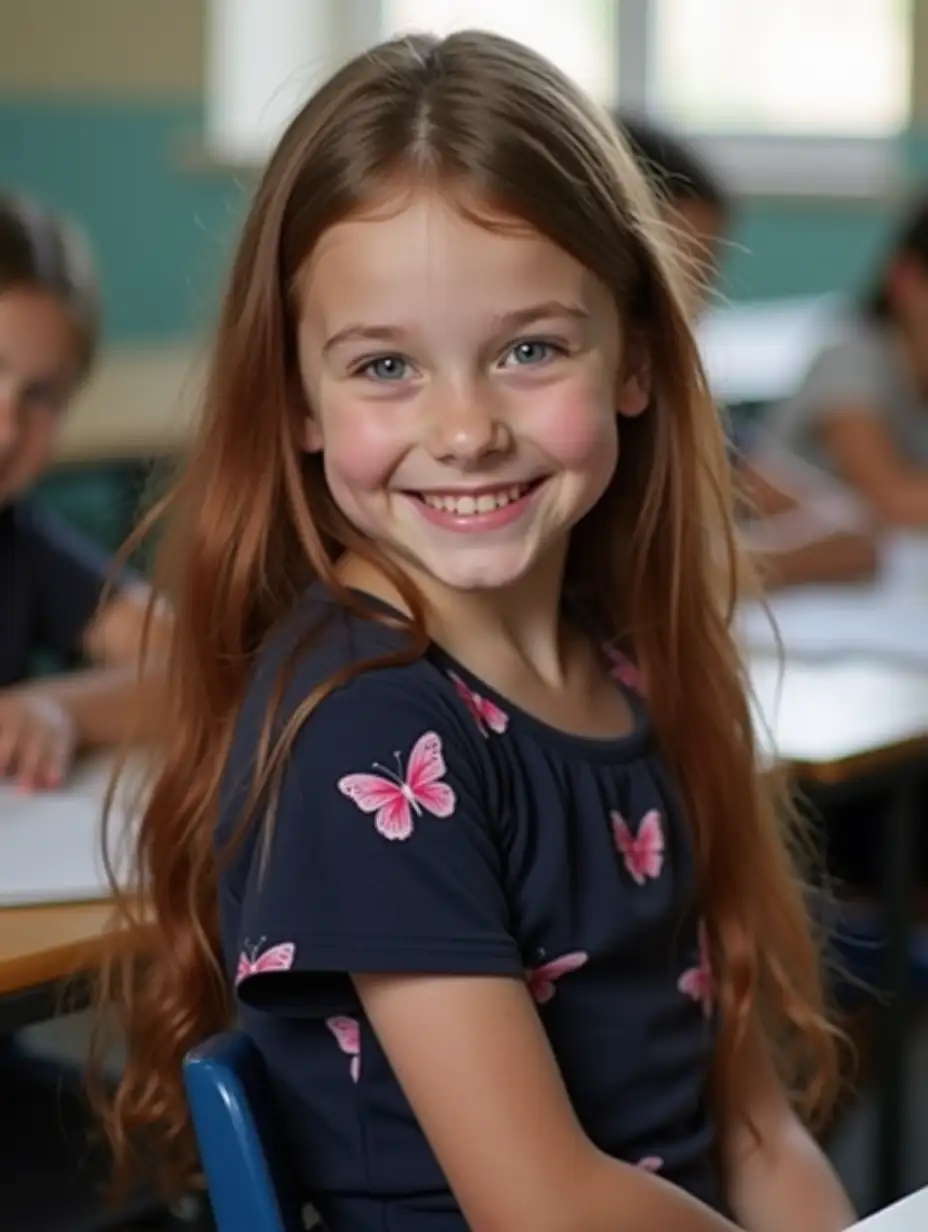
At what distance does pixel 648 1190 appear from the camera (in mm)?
1180

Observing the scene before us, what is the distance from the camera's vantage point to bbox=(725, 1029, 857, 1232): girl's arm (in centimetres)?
137

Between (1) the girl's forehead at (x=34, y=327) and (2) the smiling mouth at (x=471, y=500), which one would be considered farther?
(1) the girl's forehead at (x=34, y=327)

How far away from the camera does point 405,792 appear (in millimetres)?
1147

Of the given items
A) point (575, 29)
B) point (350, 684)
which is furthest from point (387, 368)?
point (575, 29)

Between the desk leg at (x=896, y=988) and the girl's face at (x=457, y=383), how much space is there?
81 cm

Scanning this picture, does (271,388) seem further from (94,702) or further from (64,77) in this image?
(64,77)

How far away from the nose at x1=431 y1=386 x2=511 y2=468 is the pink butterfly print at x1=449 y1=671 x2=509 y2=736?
0.13m

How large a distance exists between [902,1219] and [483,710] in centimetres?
40

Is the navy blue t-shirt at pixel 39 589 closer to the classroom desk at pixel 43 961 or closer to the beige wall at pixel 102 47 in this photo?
the classroom desk at pixel 43 961

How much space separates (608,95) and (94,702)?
422cm

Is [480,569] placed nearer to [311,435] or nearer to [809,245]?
[311,435]

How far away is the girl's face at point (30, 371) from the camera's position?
189 cm

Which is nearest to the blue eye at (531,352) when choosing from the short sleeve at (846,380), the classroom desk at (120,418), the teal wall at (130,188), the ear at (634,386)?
the ear at (634,386)

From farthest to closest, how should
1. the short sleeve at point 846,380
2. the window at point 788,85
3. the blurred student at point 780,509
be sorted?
the window at point 788,85 < the short sleeve at point 846,380 < the blurred student at point 780,509
